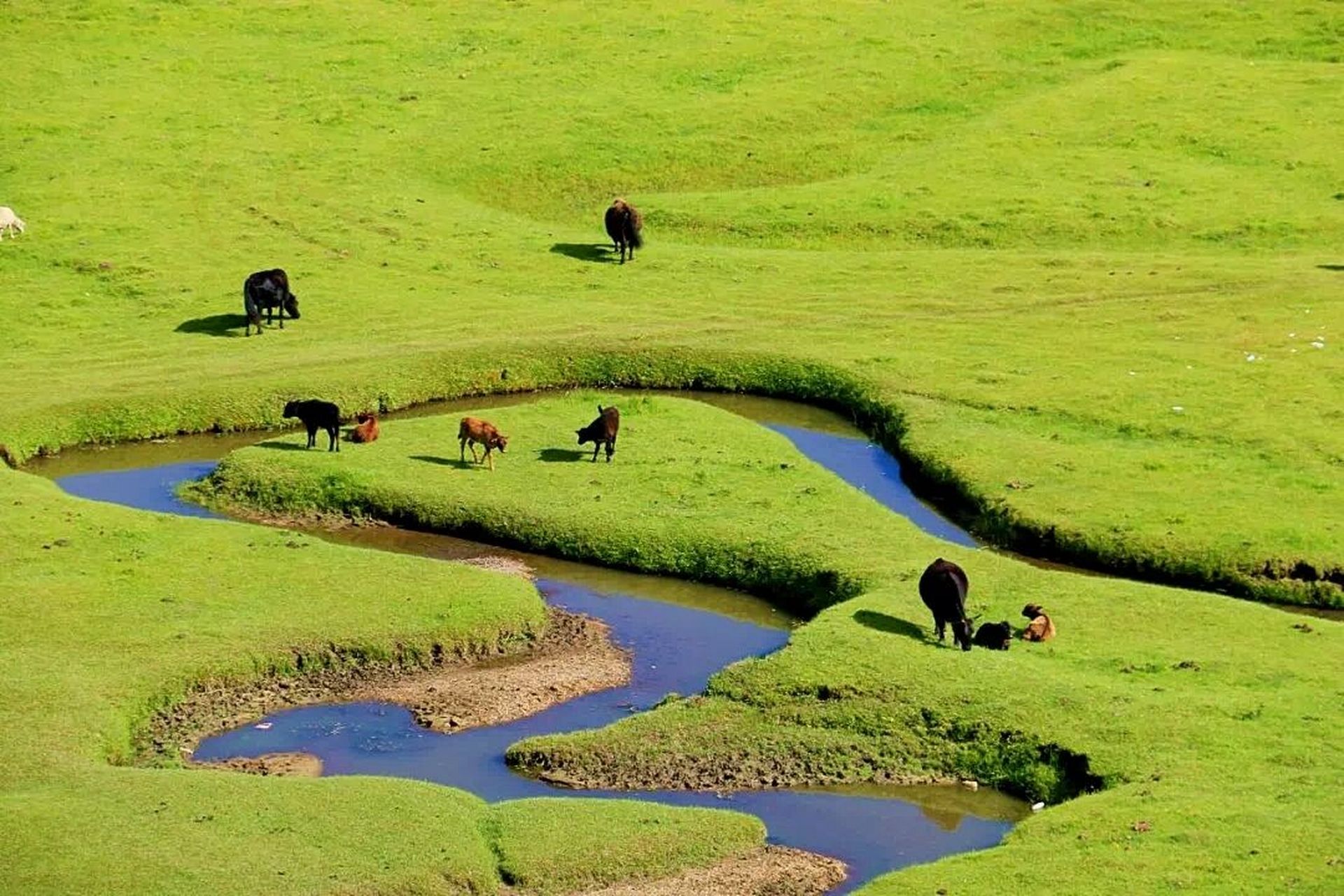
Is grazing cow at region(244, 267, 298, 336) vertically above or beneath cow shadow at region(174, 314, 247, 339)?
above

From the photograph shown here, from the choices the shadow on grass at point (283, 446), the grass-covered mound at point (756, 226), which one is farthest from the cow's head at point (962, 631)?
the shadow on grass at point (283, 446)

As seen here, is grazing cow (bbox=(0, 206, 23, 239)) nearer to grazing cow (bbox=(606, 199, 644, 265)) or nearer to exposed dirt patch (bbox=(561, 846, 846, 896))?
grazing cow (bbox=(606, 199, 644, 265))

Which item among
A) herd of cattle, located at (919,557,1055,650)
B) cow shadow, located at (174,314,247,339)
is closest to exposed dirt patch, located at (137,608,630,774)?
herd of cattle, located at (919,557,1055,650)

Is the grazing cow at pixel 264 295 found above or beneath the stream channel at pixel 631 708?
above

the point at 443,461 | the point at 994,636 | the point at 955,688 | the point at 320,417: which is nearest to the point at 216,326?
the point at 320,417

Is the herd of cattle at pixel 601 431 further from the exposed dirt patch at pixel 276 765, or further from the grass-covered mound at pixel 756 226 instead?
the exposed dirt patch at pixel 276 765

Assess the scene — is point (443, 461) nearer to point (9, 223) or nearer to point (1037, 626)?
point (1037, 626)

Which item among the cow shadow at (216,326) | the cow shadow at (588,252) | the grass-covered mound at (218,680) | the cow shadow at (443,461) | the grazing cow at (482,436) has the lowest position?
the grass-covered mound at (218,680)
